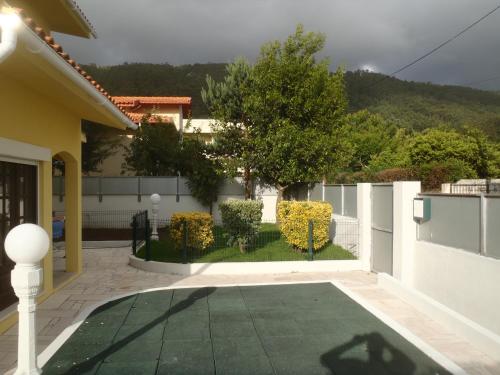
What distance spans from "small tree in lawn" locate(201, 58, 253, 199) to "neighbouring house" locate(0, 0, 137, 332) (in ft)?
27.9

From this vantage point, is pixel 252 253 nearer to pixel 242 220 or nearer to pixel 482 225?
pixel 242 220

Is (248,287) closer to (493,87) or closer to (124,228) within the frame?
(124,228)

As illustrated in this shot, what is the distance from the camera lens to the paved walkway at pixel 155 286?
505 cm

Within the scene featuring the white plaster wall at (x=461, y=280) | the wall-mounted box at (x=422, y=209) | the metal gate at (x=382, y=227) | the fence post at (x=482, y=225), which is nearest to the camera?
the white plaster wall at (x=461, y=280)

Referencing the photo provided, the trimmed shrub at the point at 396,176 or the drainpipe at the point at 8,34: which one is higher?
the drainpipe at the point at 8,34

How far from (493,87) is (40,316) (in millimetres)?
71576

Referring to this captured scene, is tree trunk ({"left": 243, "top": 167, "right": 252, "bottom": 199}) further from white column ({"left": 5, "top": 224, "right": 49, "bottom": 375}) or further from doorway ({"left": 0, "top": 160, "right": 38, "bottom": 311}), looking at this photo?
white column ({"left": 5, "top": 224, "right": 49, "bottom": 375})

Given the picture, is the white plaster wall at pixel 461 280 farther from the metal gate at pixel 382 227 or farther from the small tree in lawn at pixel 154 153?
the small tree in lawn at pixel 154 153

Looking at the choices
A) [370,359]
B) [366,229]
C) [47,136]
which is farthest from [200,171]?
[370,359]

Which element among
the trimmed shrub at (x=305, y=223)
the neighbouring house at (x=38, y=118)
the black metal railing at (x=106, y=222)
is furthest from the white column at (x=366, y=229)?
the black metal railing at (x=106, y=222)

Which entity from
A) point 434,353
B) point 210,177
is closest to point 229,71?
point 210,177

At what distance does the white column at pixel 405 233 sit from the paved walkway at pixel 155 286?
23.9 inches

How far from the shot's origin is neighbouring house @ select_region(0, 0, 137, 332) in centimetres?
479

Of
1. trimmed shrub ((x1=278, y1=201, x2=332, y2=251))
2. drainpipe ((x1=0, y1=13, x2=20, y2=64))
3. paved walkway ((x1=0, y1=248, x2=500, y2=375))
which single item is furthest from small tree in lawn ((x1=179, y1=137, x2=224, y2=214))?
drainpipe ((x1=0, y1=13, x2=20, y2=64))
